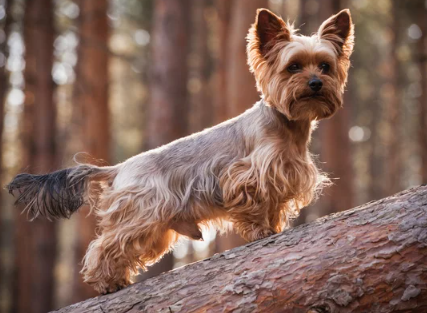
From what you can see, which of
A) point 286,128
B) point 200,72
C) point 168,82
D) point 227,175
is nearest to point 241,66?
point 168,82

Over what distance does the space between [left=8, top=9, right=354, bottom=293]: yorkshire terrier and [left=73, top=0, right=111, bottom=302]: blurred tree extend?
22.7 ft

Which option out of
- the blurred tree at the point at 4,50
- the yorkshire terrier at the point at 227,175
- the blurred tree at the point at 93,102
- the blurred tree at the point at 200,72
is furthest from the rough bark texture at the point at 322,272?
the blurred tree at the point at 200,72

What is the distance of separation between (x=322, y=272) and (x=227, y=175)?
64.8 inches

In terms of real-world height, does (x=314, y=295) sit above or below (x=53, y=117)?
below

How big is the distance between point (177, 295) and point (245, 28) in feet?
21.1

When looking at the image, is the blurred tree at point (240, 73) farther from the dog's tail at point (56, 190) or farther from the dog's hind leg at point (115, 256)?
the dog's tail at point (56, 190)

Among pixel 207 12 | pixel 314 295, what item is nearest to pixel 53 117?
pixel 314 295

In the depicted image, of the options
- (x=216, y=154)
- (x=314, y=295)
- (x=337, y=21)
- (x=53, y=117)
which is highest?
(x=53, y=117)

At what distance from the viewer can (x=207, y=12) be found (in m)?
23.8

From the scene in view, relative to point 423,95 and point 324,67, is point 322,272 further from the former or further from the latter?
point 423,95

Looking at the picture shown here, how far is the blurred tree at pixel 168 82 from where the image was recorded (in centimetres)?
1066

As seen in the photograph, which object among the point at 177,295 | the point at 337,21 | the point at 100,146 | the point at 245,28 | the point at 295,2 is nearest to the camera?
the point at 177,295

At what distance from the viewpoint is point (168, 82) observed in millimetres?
10930

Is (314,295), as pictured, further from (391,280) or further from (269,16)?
(269,16)
